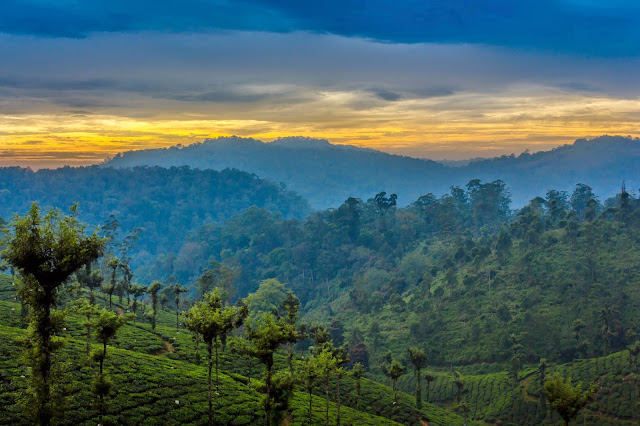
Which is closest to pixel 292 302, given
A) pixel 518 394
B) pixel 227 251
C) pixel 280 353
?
pixel 280 353

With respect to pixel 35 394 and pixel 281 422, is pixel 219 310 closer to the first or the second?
pixel 35 394

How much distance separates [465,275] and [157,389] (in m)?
75.7

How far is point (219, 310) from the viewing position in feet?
90.6

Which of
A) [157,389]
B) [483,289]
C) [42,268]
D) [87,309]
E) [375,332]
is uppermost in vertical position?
[42,268]

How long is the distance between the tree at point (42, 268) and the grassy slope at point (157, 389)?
40.0 inches

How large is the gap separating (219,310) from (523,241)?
284ft

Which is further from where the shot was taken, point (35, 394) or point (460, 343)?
point (460, 343)

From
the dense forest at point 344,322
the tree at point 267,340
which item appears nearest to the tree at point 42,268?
the dense forest at point 344,322

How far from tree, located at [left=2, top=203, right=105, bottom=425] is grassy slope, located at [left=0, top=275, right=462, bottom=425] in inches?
40.0

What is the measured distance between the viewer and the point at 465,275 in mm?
96062

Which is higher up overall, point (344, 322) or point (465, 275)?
point (465, 275)

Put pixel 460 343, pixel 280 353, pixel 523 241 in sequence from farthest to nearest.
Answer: pixel 523 241, pixel 460 343, pixel 280 353

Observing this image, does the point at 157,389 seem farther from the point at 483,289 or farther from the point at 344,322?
the point at 483,289

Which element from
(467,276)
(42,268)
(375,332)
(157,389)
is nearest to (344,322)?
(375,332)
